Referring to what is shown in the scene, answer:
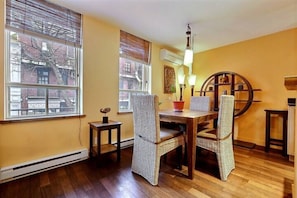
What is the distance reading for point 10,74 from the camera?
1929 millimetres

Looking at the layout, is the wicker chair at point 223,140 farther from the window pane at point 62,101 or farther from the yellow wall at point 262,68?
the window pane at point 62,101

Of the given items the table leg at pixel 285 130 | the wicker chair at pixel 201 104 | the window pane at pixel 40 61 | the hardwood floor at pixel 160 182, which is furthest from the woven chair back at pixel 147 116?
the table leg at pixel 285 130

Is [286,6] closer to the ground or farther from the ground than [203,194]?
farther from the ground

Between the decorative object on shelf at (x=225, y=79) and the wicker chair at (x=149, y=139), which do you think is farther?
the decorative object on shelf at (x=225, y=79)

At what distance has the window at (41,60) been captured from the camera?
6.41 ft

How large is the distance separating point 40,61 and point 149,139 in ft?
5.90

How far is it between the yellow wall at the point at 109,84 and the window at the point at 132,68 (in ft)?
0.56

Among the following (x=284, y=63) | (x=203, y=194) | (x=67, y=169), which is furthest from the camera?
(x=284, y=63)

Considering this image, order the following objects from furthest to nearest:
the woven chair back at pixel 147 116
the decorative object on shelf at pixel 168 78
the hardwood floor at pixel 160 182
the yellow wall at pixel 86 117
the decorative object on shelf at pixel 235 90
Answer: the decorative object on shelf at pixel 168 78, the decorative object on shelf at pixel 235 90, the yellow wall at pixel 86 117, the woven chair back at pixel 147 116, the hardwood floor at pixel 160 182

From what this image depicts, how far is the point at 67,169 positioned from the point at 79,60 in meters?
1.59

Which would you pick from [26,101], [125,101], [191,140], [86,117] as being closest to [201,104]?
[191,140]

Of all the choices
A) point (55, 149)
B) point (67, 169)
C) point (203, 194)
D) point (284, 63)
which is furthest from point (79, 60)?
point (284, 63)

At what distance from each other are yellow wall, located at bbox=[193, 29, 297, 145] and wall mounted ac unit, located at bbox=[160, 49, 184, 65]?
1013 mm

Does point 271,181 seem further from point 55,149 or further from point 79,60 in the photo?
point 79,60
